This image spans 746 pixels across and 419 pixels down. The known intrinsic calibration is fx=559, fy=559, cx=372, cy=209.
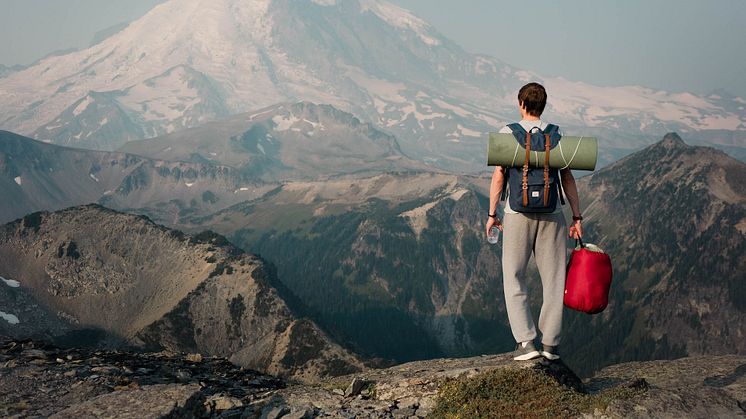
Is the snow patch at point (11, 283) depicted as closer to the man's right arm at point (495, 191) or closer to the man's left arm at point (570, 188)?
the man's right arm at point (495, 191)

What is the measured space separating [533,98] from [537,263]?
14.6 feet

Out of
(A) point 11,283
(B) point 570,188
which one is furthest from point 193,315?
(B) point 570,188

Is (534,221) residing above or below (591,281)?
above

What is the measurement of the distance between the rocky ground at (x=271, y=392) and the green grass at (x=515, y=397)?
6.3 inches

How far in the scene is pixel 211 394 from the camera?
18.4m

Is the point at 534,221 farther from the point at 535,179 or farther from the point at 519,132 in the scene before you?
the point at 519,132

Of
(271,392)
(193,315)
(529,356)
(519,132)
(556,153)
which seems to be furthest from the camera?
(193,315)

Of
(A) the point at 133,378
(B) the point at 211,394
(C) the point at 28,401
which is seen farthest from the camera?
(A) the point at 133,378

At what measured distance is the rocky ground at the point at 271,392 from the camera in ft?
44.5

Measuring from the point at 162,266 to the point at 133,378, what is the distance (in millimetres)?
188663

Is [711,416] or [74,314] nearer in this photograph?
[711,416]

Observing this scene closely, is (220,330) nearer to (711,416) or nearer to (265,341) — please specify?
(265,341)

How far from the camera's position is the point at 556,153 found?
14.2m

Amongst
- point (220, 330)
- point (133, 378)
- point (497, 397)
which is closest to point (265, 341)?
point (220, 330)
